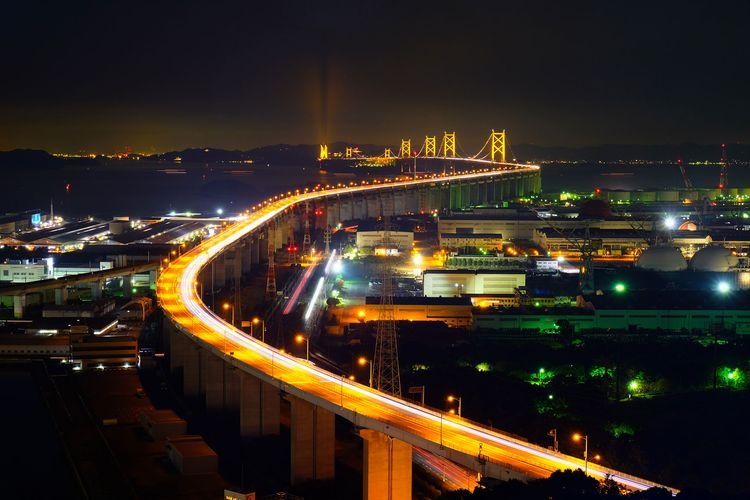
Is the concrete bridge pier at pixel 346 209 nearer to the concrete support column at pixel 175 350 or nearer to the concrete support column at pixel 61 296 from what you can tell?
the concrete support column at pixel 61 296

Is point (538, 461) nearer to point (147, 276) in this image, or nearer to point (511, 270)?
point (511, 270)

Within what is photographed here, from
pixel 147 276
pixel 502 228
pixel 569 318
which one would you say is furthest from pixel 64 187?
pixel 569 318

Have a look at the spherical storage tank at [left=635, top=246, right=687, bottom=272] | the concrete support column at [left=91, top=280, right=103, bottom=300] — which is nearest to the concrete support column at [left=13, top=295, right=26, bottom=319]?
the concrete support column at [left=91, top=280, right=103, bottom=300]

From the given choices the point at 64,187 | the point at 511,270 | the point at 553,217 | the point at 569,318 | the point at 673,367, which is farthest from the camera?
the point at 64,187

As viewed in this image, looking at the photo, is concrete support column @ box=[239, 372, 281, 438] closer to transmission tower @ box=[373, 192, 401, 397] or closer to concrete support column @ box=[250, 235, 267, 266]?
transmission tower @ box=[373, 192, 401, 397]

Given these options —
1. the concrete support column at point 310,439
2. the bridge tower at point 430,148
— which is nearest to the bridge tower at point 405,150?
the bridge tower at point 430,148

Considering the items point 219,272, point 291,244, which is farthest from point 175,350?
point 291,244
